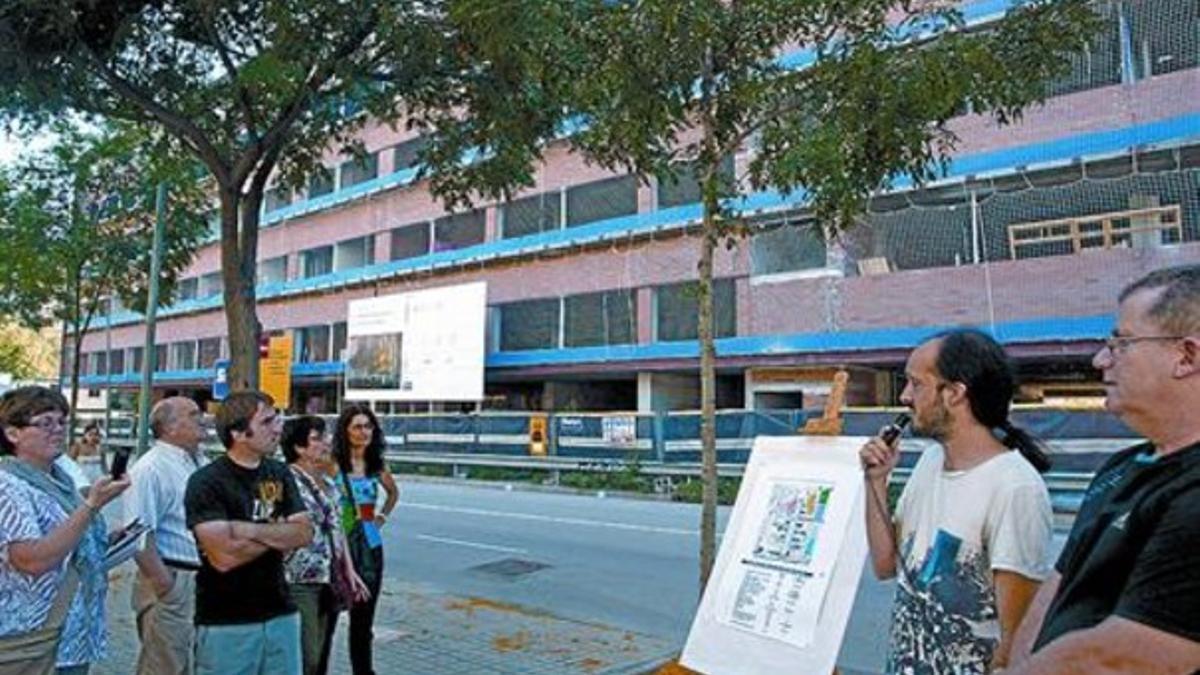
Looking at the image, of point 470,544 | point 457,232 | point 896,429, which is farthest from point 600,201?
point 896,429

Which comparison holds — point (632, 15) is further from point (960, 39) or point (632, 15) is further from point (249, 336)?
point (249, 336)

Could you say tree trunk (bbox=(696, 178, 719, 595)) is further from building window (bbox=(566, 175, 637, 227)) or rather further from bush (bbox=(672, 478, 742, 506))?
building window (bbox=(566, 175, 637, 227))

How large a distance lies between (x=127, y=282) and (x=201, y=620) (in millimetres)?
Result: 17548

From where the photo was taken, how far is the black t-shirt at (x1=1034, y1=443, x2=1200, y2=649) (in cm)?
166

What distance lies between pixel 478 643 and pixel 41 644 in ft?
14.9

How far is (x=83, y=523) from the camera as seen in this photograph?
12.1ft

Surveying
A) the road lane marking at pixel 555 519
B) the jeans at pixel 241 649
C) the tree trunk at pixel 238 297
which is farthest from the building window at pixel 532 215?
the jeans at pixel 241 649

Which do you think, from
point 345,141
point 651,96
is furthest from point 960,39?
point 345,141

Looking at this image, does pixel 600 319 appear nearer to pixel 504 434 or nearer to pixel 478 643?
pixel 504 434

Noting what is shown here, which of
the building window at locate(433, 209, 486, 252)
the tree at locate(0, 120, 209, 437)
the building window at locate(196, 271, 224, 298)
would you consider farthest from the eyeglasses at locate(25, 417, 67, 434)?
the building window at locate(196, 271, 224, 298)

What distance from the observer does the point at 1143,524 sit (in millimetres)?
1800

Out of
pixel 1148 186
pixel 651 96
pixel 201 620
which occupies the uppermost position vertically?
pixel 1148 186

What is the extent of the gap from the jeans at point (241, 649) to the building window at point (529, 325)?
27.7 metres

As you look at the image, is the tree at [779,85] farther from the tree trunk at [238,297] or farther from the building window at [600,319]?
the building window at [600,319]
